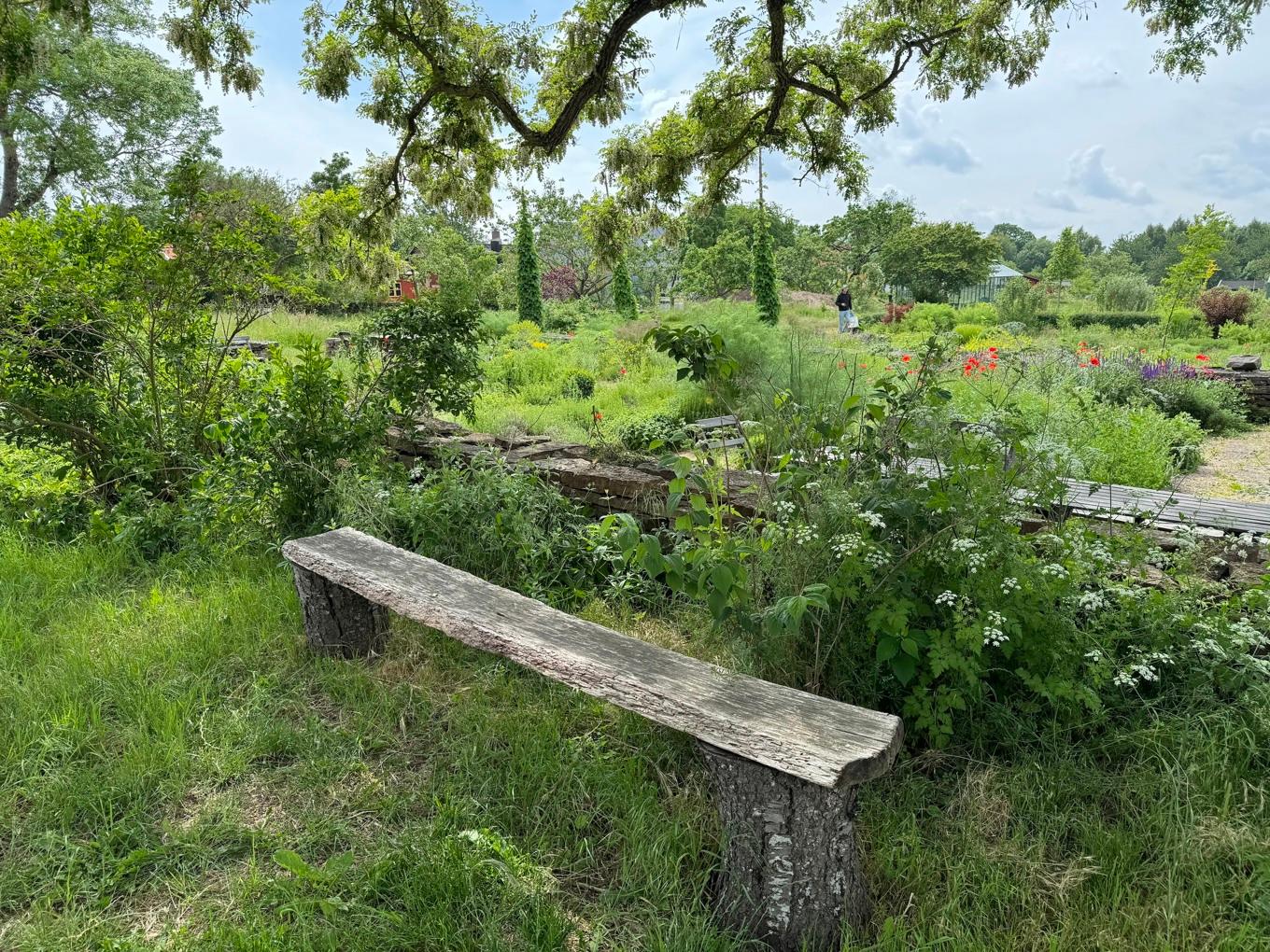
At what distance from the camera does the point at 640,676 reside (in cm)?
191

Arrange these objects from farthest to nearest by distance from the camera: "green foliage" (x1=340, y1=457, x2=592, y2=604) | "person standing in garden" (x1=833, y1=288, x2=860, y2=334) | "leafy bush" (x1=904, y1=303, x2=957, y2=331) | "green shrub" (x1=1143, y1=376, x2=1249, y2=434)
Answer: "leafy bush" (x1=904, y1=303, x2=957, y2=331)
"person standing in garden" (x1=833, y1=288, x2=860, y2=334)
"green shrub" (x1=1143, y1=376, x2=1249, y2=434)
"green foliage" (x1=340, y1=457, x2=592, y2=604)

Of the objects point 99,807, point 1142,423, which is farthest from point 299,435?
point 1142,423

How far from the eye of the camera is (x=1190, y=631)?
2.13 meters

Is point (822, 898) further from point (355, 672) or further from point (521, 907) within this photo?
point (355, 672)

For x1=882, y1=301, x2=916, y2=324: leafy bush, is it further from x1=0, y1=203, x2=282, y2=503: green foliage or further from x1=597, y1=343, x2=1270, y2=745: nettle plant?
x1=597, y1=343, x2=1270, y2=745: nettle plant

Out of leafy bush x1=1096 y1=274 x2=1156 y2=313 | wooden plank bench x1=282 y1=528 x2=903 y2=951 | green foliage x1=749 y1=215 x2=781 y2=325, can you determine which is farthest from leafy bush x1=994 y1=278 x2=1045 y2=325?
wooden plank bench x1=282 y1=528 x2=903 y2=951

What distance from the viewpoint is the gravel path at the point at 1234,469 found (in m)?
4.76

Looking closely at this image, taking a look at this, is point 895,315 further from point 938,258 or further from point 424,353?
point 424,353

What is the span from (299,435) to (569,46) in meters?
3.83

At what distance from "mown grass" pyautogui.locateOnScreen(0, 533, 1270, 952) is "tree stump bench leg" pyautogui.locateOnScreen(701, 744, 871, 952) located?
0.09 m

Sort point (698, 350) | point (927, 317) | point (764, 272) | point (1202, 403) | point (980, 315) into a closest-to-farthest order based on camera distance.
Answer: point (698, 350) < point (1202, 403) < point (764, 272) < point (927, 317) < point (980, 315)

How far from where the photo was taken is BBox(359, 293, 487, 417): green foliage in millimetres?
4086

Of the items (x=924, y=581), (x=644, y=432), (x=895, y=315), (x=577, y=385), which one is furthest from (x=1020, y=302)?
(x=924, y=581)

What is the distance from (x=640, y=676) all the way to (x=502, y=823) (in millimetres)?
563
